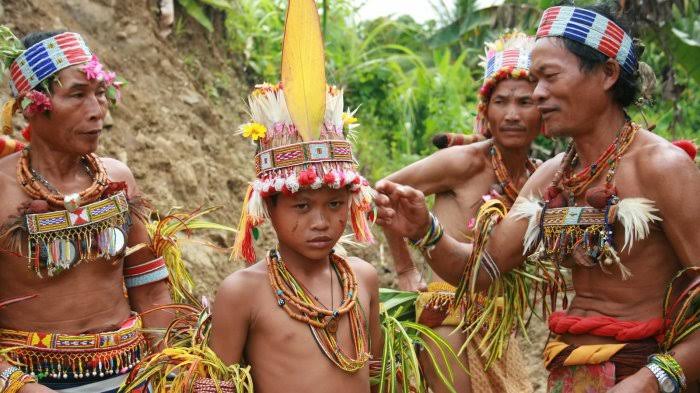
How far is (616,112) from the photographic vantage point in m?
4.01

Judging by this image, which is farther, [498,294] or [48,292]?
[498,294]

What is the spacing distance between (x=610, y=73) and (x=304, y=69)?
131cm

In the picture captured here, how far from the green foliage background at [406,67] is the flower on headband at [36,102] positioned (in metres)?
4.39

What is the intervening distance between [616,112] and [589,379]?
1132mm

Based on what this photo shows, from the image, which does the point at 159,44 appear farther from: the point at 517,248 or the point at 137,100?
the point at 517,248

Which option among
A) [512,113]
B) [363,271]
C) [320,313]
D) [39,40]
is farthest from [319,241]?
[512,113]

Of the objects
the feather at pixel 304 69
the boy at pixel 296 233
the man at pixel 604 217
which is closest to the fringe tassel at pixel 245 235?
the boy at pixel 296 233

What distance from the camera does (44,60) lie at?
14.0 feet

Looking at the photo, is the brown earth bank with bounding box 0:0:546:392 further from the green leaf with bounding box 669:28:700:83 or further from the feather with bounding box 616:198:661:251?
the feather with bounding box 616:198:661:251

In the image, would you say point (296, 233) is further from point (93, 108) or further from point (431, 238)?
point (93, 108)

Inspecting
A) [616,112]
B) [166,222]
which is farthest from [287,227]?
[616,112]

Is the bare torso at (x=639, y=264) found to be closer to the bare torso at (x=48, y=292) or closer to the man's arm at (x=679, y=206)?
the man's arm at (x=679, y=206)

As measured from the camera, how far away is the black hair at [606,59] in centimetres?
395

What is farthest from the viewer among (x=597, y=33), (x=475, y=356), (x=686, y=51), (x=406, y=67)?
(x=406, y=67)
